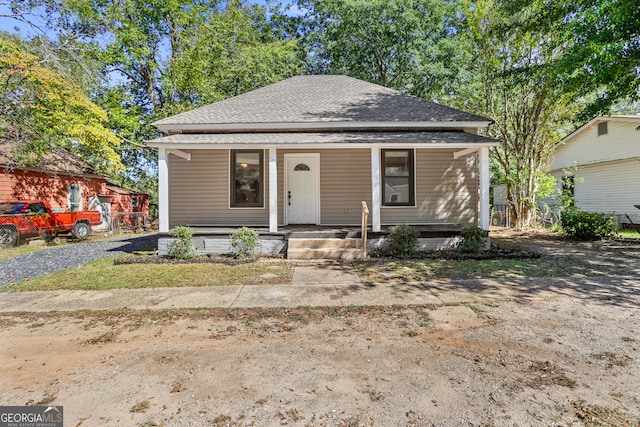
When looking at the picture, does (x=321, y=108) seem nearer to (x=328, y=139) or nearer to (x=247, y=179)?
(x=328, y=139)

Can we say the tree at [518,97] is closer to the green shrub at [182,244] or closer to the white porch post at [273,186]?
the white porch post at [273,186]

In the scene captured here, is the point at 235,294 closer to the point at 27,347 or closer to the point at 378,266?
the point at 27,347

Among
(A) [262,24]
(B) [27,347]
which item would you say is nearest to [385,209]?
(B) [27,347]

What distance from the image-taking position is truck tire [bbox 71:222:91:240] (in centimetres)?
1239

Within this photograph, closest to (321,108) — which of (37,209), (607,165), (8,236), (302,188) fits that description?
(302,188)

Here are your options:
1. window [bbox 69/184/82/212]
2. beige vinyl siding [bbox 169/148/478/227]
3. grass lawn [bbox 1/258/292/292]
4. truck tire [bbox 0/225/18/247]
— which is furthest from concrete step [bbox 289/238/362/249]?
window [bbox 69/184/82/212]

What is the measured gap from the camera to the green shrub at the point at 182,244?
7531 mm

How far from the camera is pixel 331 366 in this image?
108 inches

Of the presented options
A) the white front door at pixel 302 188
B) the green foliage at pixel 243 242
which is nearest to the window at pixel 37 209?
the green foliage at pixel 243 242

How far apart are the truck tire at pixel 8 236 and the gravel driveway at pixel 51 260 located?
178 cm

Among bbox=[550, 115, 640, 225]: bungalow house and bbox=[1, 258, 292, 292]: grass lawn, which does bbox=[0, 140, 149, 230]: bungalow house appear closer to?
bbox=[1, 258, 292, 292]: grass lawn

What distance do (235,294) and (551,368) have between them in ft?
13.0

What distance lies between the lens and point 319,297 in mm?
4668

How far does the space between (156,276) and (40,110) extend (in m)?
10.3
